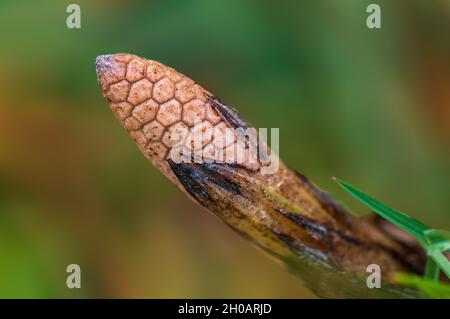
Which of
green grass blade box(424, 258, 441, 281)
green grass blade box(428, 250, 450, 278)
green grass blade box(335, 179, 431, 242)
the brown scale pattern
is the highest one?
the brown scale pattern

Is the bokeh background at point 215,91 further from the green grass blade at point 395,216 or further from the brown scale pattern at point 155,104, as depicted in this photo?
the brown scale pattern at point 155,104

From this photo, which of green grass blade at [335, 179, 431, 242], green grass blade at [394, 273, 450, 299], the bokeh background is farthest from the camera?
the bokeh background

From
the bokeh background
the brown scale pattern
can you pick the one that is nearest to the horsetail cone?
the brown scale pattern

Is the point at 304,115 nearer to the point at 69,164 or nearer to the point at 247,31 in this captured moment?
the point at 247,31

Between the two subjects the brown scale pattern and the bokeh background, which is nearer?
the brown scale pattern

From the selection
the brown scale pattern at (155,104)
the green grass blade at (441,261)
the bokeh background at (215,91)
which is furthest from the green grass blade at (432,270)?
the bokeh background at (215,91)

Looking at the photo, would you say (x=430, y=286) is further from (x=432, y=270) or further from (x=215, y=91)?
(x=215, y=91)

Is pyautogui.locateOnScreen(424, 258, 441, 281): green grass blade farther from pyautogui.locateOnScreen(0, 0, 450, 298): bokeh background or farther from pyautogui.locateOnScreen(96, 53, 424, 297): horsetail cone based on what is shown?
pyautogui.locateOnScreen(0, 0, 450, 298): bokeh background

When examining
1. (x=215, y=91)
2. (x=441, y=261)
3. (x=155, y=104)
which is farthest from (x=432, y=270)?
(x=215, y=91)
